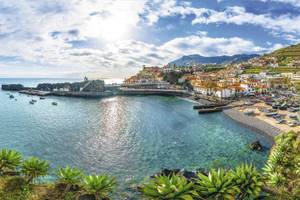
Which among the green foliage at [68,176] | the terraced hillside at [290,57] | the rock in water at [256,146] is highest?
the terraced hillside at [290,57]

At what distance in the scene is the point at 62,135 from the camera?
45406 mm

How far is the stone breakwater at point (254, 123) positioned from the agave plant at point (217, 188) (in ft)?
121

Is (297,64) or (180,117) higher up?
(297,64)

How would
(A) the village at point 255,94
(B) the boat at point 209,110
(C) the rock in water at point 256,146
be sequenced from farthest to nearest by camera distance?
(B) the boat at point 209,110, (A) the village at point 255,94, (C) the rock in water at point 256,146

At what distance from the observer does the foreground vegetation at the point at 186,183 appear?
388 inches

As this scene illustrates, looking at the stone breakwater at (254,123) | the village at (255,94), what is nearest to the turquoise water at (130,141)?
the stone breakwater at (254,123)

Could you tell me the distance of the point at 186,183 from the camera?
37.5 ft

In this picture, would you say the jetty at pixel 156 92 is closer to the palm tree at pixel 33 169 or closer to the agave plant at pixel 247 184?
the palm tree at pixel 33 169

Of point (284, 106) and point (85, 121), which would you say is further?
point (284, 106)

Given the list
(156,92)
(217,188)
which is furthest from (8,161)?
(156,92)

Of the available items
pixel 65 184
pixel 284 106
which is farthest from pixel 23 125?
pixel 284 106

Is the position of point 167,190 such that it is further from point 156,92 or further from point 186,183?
point 156,92

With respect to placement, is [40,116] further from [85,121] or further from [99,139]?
[99,139]

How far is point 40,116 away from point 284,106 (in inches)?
2610
